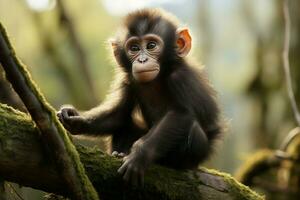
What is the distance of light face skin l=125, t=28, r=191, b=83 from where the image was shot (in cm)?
565

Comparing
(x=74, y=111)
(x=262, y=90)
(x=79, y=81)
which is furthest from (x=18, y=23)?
(x=74, y=111)

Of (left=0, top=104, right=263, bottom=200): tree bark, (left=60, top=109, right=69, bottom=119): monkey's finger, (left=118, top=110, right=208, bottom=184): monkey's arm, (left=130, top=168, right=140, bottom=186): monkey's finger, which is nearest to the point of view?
(left=0, top=104, right=263, bottom=200): tree bark

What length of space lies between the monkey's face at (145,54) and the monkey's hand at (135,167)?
0.86 meters

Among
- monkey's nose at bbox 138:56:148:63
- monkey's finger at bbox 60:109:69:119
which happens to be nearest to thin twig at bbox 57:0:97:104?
monkey's nose at bbox 138:56:148:63

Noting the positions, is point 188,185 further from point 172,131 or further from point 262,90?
point 262,90

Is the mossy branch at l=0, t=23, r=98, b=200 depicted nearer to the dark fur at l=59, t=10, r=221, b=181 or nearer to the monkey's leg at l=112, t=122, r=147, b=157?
the dark fur at l=59, t=10, r=221, b=181

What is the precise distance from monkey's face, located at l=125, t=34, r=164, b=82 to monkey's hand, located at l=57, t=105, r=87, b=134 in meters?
0.56

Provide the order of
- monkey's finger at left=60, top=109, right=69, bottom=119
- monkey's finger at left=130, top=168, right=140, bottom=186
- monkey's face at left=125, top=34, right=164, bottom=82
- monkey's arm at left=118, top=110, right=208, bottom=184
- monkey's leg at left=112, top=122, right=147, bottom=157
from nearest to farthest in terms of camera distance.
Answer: monkey's finger at left=130, top=168, right=140, bottom=186
monkey's arm at left=118, top=110, right=208, bottom=184
monkey's finger at left=60, top=109, right=69, bottom=119
monkey's face at left=125, top=34, right=164, bottom=82
monkey's leg at left=112, top=122, right=147, bottom=157

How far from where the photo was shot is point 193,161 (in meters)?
5.40

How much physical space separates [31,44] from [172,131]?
43.8 ft

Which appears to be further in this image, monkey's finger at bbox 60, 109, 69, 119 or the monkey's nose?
the monkey's nose

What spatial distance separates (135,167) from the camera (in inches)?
178

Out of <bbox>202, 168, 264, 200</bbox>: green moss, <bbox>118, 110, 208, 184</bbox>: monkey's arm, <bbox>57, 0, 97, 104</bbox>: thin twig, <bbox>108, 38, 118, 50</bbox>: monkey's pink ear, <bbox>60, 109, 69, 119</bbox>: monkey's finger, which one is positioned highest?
<bbox>57, 0, 97, 104</bbox>: thin twig

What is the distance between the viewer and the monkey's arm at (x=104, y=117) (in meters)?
5.72
